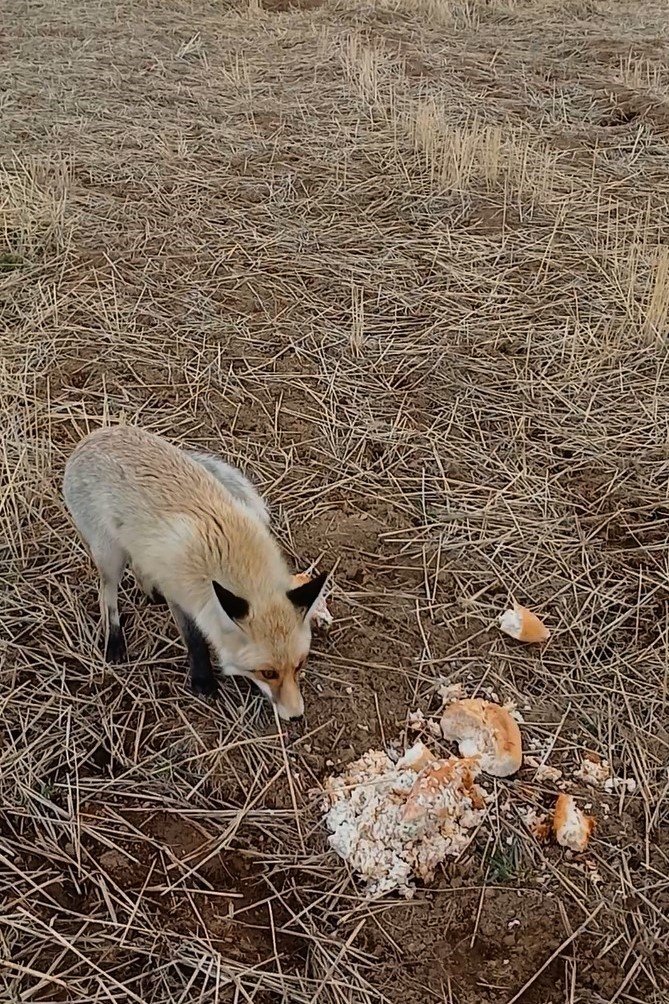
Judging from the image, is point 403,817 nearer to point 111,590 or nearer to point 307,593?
point 307,593

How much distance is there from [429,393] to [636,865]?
302 cm

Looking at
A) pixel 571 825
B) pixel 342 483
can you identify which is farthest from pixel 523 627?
pixel 342 483

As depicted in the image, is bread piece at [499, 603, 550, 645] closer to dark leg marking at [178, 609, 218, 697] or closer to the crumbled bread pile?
the crumbled bread pile

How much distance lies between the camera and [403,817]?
3006 millimetres

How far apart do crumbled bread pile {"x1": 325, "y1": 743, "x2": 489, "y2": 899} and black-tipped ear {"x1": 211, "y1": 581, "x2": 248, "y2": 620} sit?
73 cm

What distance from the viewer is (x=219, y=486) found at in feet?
12.1

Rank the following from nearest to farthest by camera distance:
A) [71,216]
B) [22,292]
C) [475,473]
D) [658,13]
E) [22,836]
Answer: [22,836] < [475,473] < [22,292] < [71,216] < [658,13]

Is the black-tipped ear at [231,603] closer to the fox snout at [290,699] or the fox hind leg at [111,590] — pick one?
the fox snout at [290,699]

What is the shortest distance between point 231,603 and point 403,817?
0.96 metres

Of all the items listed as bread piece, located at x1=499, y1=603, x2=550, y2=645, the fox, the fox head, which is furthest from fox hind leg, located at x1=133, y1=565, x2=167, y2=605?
bread piece, located at x1=499, y1=603, x2=550, y2=645

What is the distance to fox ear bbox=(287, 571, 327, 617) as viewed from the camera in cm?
311

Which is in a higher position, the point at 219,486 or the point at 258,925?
the point at 219,486

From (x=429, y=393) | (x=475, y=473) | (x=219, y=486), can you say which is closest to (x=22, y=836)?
(x=219, y=486)

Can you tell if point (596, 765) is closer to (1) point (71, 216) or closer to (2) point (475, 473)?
(2) point (475, 473)
